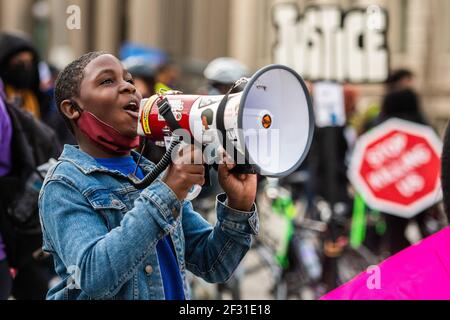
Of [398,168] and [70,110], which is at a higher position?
[70,110]

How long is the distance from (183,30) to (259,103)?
102 feet

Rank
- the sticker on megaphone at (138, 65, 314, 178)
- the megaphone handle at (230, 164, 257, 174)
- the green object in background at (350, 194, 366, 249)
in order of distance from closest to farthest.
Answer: the sticker on megaphone at (138, 65, 314, 178), the megaphone handle at (230, 164, 257, 174), the green object in background at (350, 194, 366, 249)

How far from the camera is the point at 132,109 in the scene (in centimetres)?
250

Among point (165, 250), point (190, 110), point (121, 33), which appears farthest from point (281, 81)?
point (121, 33)

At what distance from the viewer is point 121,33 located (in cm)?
3619

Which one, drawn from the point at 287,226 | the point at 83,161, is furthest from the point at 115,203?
the point at 287,226

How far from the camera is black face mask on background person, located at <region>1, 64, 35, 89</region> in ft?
19.3

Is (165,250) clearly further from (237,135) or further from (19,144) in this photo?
(19,144)

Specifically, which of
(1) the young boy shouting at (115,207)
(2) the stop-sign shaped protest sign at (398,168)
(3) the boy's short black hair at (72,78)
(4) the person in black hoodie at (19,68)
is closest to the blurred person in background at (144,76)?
(4) the person in black hoodie at (19,68)

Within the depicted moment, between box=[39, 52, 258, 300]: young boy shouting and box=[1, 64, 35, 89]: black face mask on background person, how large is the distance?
3363 millimetres

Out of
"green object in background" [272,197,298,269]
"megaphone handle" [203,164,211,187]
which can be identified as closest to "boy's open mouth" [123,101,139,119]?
"megaphone handle" [203,164,211,187]

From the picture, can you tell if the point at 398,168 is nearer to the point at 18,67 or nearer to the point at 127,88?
the point at 18,67

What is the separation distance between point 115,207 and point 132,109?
0.27 m

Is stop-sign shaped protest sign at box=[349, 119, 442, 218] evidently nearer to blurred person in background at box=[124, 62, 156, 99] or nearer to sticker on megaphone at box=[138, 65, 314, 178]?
blurred person in background at box=[124, 62, 156, 99]
